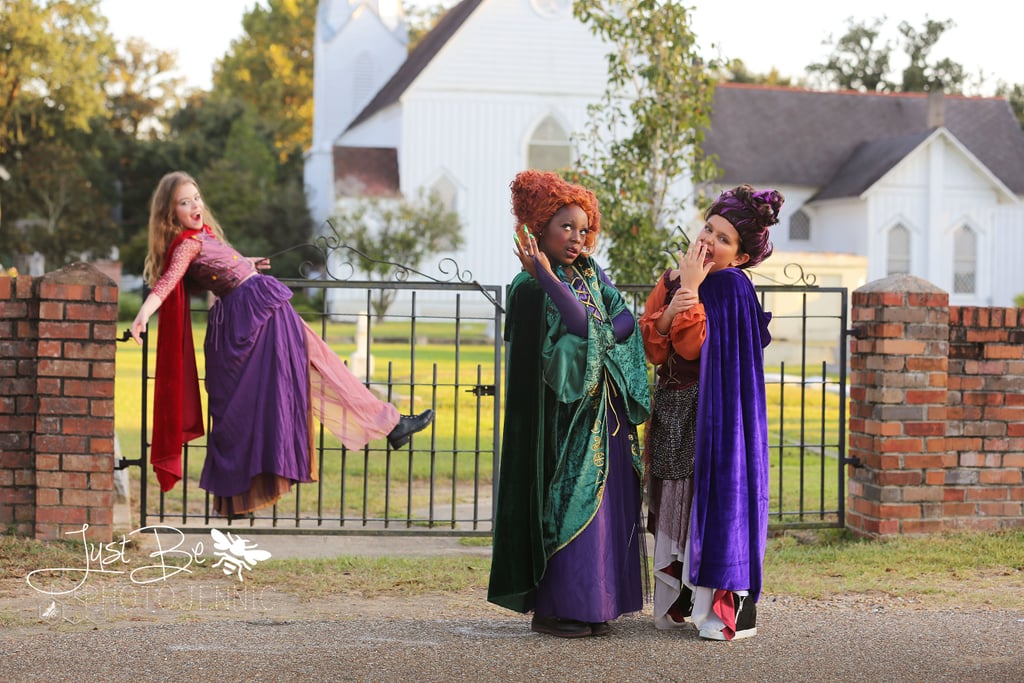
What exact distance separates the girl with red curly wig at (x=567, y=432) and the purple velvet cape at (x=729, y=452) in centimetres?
25

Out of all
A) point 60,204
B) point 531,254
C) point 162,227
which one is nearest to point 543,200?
point 531,254

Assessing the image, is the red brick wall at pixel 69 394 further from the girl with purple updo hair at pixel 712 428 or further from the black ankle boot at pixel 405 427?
the girl with purple updo hair at pixel 712 428

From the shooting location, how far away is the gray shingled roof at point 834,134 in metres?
36.7

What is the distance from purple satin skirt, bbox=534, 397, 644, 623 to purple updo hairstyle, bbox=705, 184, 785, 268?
2.82 ft

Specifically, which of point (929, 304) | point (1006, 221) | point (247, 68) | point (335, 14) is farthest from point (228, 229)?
point (929, 304)

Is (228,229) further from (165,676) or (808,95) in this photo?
(165,676)

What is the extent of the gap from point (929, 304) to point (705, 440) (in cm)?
282

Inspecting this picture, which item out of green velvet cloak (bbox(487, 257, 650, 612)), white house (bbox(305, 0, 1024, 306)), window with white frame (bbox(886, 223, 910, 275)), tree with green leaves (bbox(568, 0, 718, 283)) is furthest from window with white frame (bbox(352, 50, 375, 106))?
green velvet cloak (bbox(487, 257, 650, 612))

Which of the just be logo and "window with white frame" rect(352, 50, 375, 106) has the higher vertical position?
"window with white frame" rect(352, 50, 375, 106)

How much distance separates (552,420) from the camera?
4930mm

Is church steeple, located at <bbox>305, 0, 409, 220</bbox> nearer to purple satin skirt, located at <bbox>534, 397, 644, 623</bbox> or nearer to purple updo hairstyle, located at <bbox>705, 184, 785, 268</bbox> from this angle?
purple updo hairstyle, located at <bbox>705, 184, 785, 268</bbox>

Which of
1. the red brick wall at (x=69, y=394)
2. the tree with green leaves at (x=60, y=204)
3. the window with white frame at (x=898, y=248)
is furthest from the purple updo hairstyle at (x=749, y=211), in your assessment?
the tree with green leaves at (x=60, y=204)

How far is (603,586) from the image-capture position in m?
4.81

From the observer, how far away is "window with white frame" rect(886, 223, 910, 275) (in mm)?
35281
